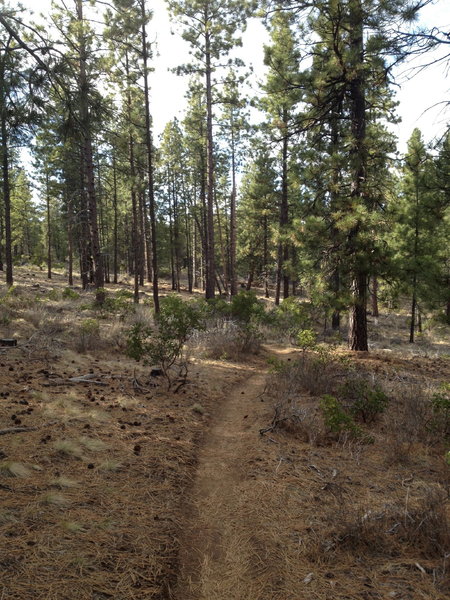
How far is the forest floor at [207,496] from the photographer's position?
2.42m

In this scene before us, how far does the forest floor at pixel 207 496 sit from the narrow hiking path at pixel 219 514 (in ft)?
0.05

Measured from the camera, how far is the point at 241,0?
46.5ft

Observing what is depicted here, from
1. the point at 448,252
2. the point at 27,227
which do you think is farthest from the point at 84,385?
the point at 27,227

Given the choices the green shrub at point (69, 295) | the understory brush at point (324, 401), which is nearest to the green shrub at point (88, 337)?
the understory brush at point (324, 401)

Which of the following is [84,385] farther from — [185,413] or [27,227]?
[27,227]

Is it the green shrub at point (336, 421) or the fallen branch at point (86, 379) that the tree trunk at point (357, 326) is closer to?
the green shrub at point (336, 421)

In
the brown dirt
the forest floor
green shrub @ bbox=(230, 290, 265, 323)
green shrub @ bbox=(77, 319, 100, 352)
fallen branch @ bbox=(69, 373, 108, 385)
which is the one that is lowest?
the brown dirt

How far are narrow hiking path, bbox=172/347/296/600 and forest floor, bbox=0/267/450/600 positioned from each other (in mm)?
15

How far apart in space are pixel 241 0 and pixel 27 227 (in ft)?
139

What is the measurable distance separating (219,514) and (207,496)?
→ 326 mm

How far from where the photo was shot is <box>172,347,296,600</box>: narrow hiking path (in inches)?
99.1

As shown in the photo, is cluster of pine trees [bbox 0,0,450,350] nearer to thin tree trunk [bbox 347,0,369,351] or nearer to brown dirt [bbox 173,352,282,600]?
thin tree trunk [bbox 347,0,369,351]

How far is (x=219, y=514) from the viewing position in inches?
131

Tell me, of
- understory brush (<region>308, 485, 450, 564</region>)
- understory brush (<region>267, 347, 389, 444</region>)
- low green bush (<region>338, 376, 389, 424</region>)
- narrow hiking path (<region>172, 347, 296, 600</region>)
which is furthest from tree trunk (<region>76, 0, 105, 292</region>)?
understory brush (<region>308, 485, 450, 564</region>)
